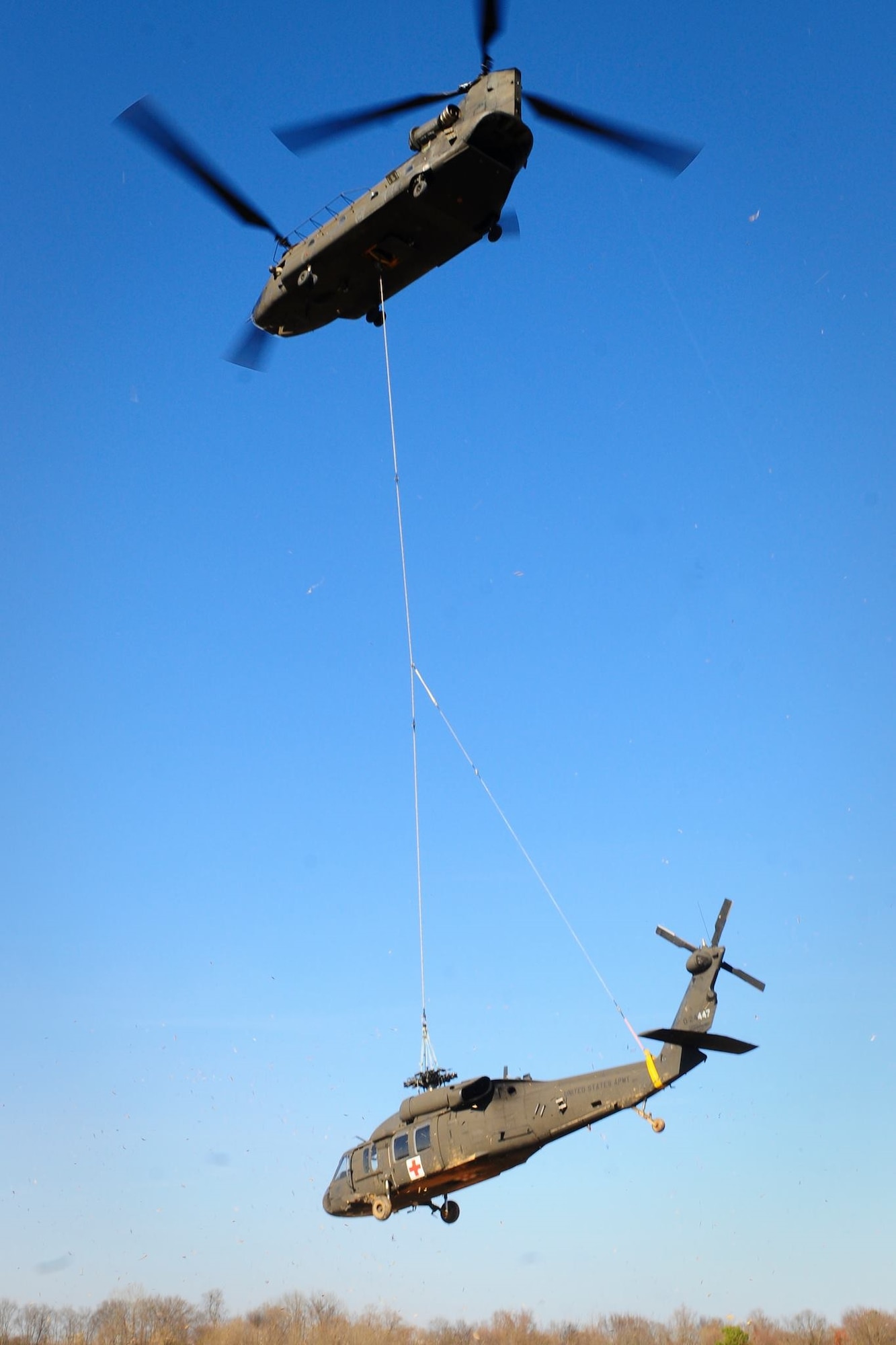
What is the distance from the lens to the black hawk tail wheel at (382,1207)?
71.9 feet

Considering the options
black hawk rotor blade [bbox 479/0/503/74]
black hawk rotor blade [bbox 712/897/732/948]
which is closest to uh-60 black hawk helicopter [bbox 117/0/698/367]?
black hawk rotor blade [bbox 479/0/503/74]

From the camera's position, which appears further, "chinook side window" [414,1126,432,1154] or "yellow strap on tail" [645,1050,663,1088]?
"chinook side window" [414,1126,432,1154]

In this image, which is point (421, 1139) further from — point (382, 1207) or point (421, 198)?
point (421, 198)

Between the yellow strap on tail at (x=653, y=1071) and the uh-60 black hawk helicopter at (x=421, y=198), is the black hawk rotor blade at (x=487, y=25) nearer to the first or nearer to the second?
the uh-60 black hawk helicopter at (x=421, y=198)

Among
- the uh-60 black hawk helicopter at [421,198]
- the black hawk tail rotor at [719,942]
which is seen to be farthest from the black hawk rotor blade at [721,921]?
the uh-60 black hawk helicopter at [421,198]

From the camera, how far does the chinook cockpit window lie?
23391mm

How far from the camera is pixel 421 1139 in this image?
70.7 ft

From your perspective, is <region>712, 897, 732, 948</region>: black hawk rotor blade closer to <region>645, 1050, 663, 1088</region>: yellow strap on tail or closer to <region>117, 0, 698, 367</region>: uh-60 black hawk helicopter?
<region>645, 1050, 663, 1088</region>: yellow strap on tail

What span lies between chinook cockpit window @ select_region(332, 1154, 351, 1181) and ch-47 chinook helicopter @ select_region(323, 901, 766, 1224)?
0.03 meters

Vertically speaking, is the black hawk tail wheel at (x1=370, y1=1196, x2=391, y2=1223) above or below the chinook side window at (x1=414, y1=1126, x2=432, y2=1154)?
below

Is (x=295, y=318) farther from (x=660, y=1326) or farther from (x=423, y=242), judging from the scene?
(x=660, y=1326)

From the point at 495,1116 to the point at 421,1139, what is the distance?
1618 mm

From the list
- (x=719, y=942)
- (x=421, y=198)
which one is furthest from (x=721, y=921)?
(x=421, y=198)

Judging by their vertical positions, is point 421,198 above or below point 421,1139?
above
